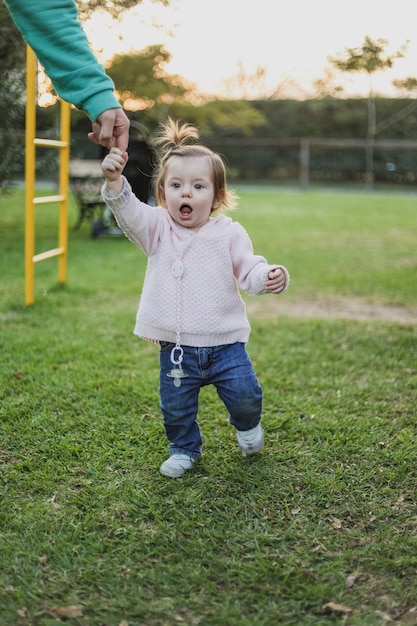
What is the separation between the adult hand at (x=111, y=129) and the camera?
75.2 inches

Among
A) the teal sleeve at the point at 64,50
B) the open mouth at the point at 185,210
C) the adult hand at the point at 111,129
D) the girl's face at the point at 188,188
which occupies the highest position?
the teal sleeve at the point at 64,50

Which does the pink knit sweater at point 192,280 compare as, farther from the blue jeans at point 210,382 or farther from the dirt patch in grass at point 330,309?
the dirt patch in grass at point 330,309

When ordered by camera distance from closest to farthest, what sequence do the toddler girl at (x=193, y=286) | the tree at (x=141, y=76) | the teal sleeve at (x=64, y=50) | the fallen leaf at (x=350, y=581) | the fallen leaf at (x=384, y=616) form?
the fallen leaf at (x=384, y=616) < the fallen leaf at (x=350, y=581) < the teal sleeve at (x=64, y=50) < the toddler girl at (x=193, y=286) < the tree at (x=141, y=76)

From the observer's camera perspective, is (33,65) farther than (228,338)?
Yes

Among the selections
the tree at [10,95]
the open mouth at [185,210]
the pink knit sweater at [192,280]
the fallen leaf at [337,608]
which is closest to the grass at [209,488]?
the fallen leaf at [337,608]

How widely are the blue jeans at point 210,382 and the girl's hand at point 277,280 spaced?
265mm

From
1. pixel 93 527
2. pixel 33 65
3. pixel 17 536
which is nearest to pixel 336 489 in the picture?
pixel 93 527

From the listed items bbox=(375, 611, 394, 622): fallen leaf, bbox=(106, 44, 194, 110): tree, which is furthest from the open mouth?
bbox=(106, 44, 194, 110): tree

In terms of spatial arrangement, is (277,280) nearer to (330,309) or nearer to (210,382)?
(210,382)

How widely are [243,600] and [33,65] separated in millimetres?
3677

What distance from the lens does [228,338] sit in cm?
233

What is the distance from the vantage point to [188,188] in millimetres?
2291

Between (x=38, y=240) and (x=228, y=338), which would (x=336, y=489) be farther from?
(x=38, y=240)

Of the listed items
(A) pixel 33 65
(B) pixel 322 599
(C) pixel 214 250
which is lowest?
(B) pixel 322 599
